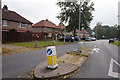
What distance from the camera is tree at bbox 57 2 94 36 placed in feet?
126

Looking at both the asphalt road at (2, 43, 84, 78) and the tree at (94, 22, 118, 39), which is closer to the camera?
the asphalt road at (2, 43, 84, 78)

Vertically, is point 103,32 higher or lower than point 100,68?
higher

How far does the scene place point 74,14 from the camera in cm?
3888

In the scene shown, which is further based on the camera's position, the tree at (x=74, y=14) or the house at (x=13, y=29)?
the tree at (x=74, y=14)

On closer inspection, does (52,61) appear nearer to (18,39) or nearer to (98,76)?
(98,76)

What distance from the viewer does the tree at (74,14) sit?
38.5 metres

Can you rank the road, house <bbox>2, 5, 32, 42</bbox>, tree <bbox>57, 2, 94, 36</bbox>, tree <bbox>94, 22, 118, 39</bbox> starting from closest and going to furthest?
the road → house <bbox>2, 5, 32, 42</bbox> → tree <bbox>57, 2, 94, 36</bbox> → tree <bbox>94, 22, 118, 39</bbox>

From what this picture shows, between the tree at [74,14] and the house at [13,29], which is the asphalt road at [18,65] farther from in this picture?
the tree at [74,14]

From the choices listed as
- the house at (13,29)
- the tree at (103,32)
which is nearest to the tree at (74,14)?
the house at (13,29)

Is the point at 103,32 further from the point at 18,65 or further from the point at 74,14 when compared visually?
the point at 18,65

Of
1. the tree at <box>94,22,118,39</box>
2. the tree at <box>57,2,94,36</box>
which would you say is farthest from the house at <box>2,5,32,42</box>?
the tree at <box>94,22,118,39</box>

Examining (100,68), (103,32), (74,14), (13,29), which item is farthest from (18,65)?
(103,32)

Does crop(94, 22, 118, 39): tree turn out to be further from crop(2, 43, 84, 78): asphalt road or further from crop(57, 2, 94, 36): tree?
crop(2, 43, 84, 78): asphalt road

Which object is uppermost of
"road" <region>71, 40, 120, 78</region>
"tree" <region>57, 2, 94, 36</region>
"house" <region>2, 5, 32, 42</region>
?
"tree" <region>57, 2, 94, 36</region>
